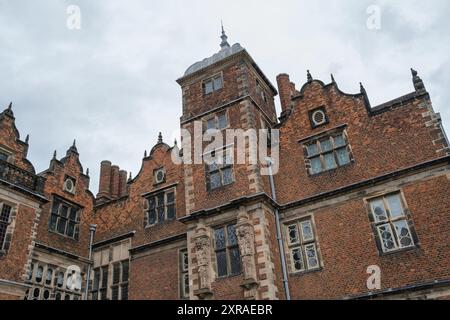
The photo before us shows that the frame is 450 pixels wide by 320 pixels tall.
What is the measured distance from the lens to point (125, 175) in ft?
80.5

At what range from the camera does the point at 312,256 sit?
48.4ft

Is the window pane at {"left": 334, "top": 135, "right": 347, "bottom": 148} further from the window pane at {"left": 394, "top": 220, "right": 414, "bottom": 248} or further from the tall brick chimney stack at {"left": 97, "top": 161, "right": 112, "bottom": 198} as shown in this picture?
the tall brick chimney stack at {"left": 97, "top": 161, "right": 112, "bottom": 198}

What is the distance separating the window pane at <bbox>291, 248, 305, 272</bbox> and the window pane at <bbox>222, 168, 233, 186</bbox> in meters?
3.60

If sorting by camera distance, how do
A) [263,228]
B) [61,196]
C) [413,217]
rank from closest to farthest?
1. [413,217]
2. [263,228]
3. [61,196]

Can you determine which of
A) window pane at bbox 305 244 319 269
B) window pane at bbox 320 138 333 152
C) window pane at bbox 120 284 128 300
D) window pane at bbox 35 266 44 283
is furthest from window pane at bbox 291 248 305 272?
window pane at bbox 35 266 44 283

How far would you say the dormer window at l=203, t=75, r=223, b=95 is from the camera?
19141mm

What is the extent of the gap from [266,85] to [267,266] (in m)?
10.1

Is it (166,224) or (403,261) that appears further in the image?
(166,224)

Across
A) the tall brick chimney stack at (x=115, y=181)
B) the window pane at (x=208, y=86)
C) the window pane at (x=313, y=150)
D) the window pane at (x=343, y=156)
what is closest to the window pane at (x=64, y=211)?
the tall brick chimney stack at (x=115, y=181)

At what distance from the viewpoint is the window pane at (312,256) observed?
14.6 m

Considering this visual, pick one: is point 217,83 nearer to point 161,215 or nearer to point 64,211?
point 161,215

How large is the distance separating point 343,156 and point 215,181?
16.5 ft

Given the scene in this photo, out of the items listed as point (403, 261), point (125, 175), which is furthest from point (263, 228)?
point (125, 175)

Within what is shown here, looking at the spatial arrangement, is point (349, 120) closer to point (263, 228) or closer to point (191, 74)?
point (263, 228)
